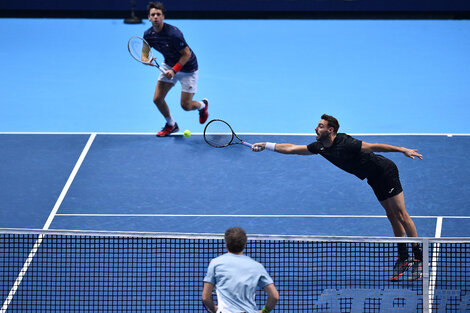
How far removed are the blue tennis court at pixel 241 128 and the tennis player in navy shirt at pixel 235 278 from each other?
2159 mm

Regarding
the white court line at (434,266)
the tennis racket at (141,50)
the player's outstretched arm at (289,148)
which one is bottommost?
the white court line at (434,266)

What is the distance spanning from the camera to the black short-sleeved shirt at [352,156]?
7.81 metres

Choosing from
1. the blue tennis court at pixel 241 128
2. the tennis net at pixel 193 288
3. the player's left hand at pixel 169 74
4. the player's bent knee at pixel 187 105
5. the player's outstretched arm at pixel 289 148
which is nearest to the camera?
the tennis net at pixel 193 288

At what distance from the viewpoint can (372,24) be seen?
1727 centimetres

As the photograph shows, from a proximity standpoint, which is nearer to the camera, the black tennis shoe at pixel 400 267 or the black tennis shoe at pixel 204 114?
the black tennis shoe at pixel 400 267

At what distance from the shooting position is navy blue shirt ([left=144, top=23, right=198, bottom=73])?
11.3m

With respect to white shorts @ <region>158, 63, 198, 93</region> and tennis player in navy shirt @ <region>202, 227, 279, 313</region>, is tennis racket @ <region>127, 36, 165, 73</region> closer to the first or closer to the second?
white shorts @ <region>158, 63, 198, 93</region>

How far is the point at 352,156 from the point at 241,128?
4.97 m

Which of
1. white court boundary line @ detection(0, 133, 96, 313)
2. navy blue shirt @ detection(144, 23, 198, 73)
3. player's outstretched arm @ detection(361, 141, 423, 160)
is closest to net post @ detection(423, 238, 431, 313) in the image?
player's outstretched arm @ detection(361, 141, 423, 160)

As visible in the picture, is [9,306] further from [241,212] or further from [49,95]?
[49,95]

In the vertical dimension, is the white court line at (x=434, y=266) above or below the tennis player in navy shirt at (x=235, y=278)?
below

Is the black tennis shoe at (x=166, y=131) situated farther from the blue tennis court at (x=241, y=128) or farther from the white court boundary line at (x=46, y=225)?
the white court boundary line at (x=46, y=225)

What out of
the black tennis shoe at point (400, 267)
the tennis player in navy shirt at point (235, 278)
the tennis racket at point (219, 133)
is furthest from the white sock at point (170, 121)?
the tennis player in navy shirt at point (235, 278)

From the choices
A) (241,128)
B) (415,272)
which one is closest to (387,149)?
(415,272)
